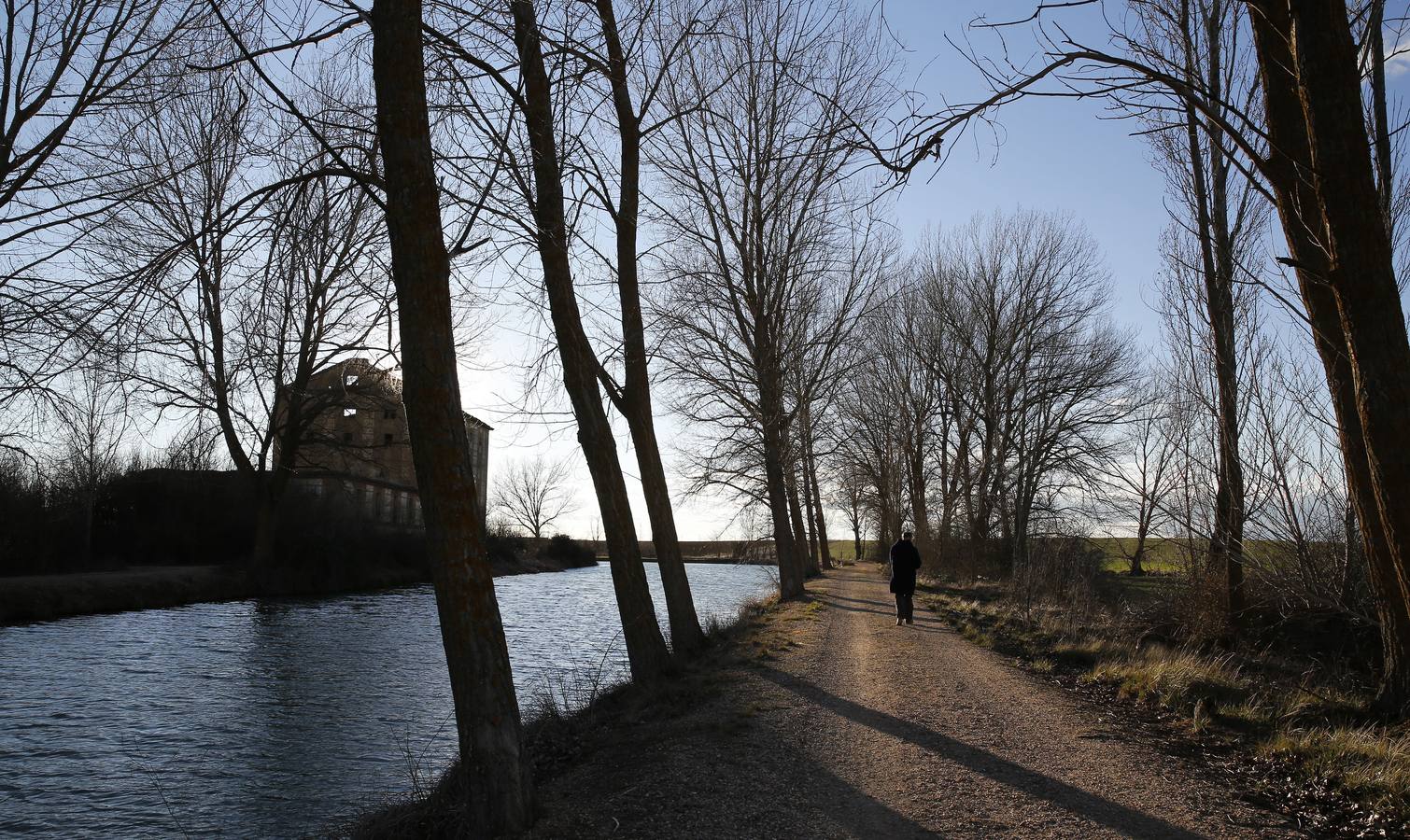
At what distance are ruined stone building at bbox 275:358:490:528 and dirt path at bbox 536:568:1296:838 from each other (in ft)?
38.5

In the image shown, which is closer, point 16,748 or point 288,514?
point 16,748

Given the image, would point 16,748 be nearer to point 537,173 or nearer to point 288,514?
point 537,173

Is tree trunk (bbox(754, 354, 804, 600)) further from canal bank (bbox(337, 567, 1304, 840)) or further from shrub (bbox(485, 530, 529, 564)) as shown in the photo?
shrub (bbox(485, 530, 529, 564))

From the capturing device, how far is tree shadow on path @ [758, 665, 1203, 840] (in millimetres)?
5246

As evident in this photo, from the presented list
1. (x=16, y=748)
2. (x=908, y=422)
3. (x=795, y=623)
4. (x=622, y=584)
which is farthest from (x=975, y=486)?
(x=16, y=748)

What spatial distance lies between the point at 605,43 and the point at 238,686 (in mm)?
9912

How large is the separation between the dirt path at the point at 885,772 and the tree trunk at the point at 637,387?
90.3 inches

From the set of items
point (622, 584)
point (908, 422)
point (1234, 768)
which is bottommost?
point (1234, 768)

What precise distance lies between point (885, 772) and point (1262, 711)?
389 centimetres

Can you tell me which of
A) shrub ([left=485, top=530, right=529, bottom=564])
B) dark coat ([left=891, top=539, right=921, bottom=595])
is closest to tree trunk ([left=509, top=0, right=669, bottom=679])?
dark coat ([left=891, top=539, right=921, bottom=595])

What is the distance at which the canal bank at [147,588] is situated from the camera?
1884 cm

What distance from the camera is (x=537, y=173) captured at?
9711 mm

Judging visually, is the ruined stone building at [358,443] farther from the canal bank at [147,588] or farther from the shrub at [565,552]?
the shrub at [565,552]

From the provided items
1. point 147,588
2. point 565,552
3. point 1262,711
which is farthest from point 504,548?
point 1262,711
